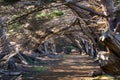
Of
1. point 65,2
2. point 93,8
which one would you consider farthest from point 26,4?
point 93,8

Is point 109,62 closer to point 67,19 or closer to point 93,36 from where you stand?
point 93,36

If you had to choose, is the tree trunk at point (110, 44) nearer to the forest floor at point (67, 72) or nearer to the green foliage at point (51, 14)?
the forest floor at point (67, 72)

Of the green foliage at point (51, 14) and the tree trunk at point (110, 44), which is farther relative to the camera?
the green foliage at point (51, 14)

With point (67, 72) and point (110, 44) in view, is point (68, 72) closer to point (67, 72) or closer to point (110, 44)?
point (67, 72)

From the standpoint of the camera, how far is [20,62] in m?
26.7

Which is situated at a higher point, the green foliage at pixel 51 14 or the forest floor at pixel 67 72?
the green foliage at pixel 51 14

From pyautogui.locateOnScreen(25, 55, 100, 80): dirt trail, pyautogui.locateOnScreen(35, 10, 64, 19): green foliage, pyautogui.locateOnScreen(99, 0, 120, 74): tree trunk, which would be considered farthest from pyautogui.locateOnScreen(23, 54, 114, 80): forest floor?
pyautogui.locateOnScreen(35, 10, 64, 19): green foliage

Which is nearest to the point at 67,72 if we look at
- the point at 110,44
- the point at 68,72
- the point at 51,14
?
the point at 68,72

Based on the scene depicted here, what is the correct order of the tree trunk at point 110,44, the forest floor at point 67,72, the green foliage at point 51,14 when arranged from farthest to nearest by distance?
the forest floor at point 67,72 < the green foliage at point 51,14 < the tree trunk at point 110,44

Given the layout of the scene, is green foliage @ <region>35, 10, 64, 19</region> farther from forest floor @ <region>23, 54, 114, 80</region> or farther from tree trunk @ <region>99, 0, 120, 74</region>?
tree trunk @ <region>99, 0, 120, 74</region>

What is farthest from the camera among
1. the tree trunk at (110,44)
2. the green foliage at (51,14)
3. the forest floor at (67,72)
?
the forest floor at (67,72)

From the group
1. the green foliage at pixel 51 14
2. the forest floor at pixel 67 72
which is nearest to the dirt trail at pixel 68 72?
the forest floor at pixel 67 72

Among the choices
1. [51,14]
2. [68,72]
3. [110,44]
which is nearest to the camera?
[110,44]

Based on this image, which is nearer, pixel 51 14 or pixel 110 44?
pixel 110 44
